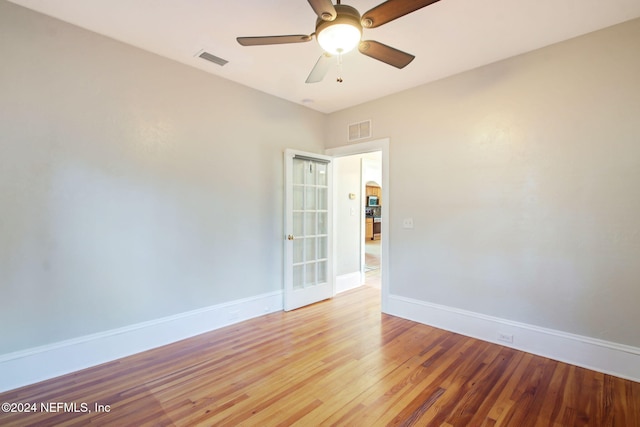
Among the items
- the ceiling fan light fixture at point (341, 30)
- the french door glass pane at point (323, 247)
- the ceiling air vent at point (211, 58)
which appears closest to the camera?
the ceiling fan light fixture at point (341, 30)

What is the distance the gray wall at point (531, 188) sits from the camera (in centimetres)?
231

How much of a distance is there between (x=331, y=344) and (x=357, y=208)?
271 centimetres

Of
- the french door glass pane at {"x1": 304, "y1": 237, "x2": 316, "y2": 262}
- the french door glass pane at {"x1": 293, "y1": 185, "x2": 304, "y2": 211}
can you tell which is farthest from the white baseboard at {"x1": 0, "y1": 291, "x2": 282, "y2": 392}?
the french door glass pane at {"x1": 293, "y1": 185, "x2": 304, "y2": 211}

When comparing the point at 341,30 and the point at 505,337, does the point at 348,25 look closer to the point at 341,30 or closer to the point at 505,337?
the point at 341,30

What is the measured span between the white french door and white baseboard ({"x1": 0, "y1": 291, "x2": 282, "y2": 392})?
27.5 inches

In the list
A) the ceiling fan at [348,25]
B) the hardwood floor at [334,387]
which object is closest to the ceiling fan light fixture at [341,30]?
the ceiling fan at [348,25]

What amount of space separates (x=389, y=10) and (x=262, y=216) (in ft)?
8.67

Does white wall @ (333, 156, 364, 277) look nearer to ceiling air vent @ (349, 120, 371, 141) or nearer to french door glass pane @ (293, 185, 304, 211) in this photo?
ceiling air vent @ (349, 120, 371, 141)

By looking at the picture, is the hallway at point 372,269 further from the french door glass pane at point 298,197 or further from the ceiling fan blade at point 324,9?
the ceiling fan blade at point 324,9

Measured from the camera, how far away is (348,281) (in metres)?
4.85

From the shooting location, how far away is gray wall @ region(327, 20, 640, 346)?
231cm

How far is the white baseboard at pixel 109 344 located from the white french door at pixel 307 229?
699mm

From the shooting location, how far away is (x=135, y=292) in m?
2.67

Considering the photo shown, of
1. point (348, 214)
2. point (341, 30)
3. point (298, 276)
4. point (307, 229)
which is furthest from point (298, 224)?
point (341, 30)
